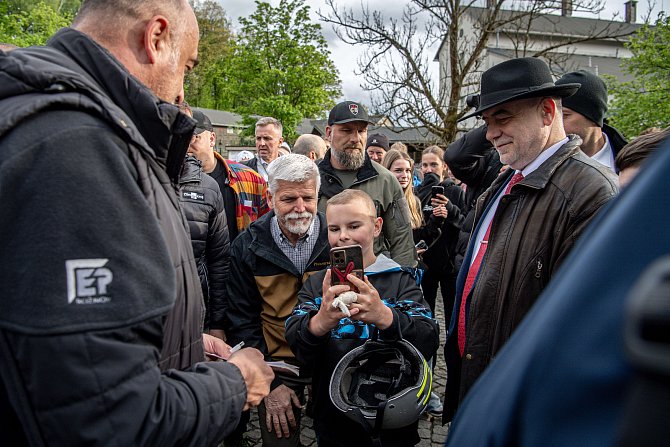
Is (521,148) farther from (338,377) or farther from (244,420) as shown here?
(244,420)

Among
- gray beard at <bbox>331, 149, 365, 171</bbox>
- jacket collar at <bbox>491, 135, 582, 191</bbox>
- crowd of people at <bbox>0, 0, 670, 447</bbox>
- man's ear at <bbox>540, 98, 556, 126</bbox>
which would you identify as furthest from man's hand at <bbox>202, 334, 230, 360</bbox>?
gray beard at <bbox>331, 149, 365, 171</bbox>

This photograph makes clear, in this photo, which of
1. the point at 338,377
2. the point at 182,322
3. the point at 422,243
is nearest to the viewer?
the point at 182,322

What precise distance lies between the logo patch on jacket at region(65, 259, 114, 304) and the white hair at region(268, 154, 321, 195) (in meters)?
2.09

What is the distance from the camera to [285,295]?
311 centimetres

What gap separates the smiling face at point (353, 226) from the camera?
276 centimetres

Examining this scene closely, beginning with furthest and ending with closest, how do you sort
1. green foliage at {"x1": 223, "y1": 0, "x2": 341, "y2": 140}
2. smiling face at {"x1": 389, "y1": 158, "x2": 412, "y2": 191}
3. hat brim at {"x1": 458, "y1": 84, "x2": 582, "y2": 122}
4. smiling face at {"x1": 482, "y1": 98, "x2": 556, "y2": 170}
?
green foliage at {"x1": 223, "y1": 0, "x2": 341, "y2": 140}
smiling face at {"x1": 389, "y1": 158, "x2": 412, "y2": 191}
smiling face at {"x1": 482, "y1": 98, "x2": 556, "y2": 170}
hat brim at {"x1": 458, "y1": 84, "x2": 582, "y2": 122}

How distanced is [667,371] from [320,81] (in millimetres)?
25817

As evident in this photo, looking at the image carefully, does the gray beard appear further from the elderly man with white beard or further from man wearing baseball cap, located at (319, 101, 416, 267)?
the elderly man with white beard

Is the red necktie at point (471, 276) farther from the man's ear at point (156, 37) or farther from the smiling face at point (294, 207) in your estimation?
the man's ear at point (156, 37)

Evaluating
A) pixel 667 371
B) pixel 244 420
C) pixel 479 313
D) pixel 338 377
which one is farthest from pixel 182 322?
pixel 244 420

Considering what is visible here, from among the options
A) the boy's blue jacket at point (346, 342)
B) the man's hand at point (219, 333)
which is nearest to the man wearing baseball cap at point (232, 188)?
the man's hand at point (219, 333)

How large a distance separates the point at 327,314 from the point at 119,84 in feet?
4.47

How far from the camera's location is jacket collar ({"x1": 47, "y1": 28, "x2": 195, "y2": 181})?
1.34 m

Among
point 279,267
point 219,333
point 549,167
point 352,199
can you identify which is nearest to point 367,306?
point 352,199
